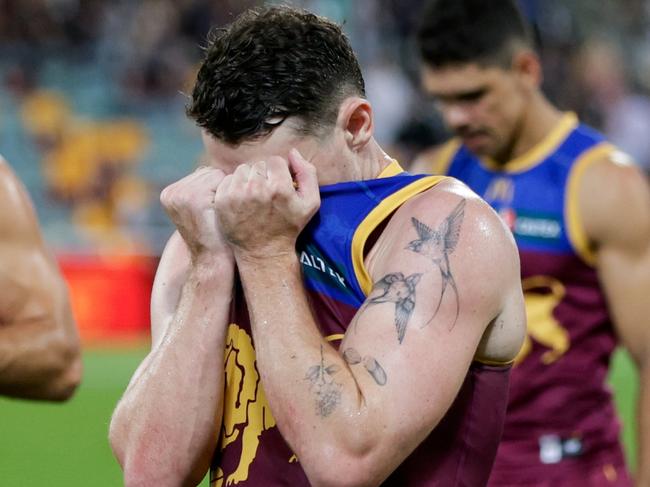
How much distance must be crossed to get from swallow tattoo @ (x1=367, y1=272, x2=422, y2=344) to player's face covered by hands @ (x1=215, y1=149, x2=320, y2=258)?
20cm

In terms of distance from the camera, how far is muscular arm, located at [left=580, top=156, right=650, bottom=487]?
426 cm

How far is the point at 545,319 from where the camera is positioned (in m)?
4.32

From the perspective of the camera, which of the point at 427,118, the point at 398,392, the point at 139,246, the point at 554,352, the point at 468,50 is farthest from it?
the point at 427,118

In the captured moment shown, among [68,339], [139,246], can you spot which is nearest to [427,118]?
[139,246]

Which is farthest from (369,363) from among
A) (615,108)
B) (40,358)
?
(615,108)

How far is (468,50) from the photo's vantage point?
4.59 meters

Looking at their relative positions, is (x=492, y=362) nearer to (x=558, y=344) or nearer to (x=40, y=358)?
(x=40, y=358)

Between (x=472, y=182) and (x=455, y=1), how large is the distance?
746 millimetres

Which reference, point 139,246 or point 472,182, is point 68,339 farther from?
point 139,246

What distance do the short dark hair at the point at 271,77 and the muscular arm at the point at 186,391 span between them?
0.55 ft

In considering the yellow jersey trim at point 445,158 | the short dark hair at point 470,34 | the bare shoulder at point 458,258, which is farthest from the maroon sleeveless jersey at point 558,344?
the bare shoulder at point 458,258

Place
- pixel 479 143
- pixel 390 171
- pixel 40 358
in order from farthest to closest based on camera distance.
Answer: pixel 479 143 < pixel 40 358 < pixel 390 171

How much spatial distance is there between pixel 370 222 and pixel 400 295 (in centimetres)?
18

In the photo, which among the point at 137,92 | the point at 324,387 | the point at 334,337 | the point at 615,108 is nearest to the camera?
the point at 324,387
